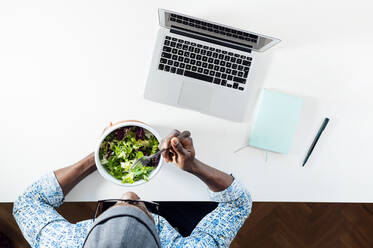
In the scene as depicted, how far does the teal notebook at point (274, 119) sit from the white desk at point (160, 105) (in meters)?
0.04

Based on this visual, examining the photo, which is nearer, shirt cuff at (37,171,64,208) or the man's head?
the man's head

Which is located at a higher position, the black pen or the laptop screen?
the laptop screen

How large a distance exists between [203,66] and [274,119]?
11.3 inches

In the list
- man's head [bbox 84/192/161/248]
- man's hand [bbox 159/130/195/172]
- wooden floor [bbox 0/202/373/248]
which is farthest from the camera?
wooden floor [bbox 0/202/373/248]

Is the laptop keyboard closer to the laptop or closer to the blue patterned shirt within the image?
the laptop

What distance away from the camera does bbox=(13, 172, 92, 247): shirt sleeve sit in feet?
3.23

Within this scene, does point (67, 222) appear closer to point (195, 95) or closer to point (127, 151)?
point (127, 151)

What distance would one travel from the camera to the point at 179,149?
912mm

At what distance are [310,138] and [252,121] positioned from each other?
0.69ft

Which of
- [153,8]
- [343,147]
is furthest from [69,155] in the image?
[343,147]

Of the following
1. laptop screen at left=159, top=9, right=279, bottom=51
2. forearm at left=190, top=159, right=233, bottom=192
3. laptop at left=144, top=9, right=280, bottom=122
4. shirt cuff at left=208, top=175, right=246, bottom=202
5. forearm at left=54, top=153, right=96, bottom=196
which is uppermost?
laptop screen at left=159, top=9, right=279, bottom=51

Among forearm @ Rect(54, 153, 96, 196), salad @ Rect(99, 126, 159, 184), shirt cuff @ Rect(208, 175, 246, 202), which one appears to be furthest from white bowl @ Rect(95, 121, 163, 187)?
shirt cuff @ Rect(208, 175, 246, 202)

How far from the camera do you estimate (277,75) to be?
1095 mm

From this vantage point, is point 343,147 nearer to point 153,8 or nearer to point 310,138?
point 310,138
